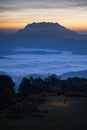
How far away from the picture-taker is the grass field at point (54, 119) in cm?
1931

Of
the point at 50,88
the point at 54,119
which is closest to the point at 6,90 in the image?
the point at 50,88

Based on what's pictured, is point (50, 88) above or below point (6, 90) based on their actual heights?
above

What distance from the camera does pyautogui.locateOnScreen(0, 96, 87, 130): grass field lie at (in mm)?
19312

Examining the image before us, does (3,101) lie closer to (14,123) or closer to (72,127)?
(14,123)

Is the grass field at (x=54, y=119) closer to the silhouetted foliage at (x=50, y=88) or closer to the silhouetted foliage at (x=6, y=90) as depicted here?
the silhouetted foliage at (x=6, y=90)

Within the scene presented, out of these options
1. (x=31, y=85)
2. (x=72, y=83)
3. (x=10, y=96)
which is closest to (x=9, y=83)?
(x=31, y=85)

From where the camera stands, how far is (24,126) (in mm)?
19469

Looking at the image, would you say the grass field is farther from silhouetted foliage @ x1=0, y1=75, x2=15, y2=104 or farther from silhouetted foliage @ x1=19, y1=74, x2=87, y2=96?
silhouetted foliage @ x1=19, y1=74, x2=87, y2=96

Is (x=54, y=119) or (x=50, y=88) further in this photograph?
(x=50, y=88)

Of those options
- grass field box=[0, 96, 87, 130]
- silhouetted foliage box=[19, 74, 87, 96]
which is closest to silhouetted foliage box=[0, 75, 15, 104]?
silhouetted foliage box=[19, 74, 87, 96]

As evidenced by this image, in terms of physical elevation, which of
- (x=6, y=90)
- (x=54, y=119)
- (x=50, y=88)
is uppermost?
(x=50, y=88)

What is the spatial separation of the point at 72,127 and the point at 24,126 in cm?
272

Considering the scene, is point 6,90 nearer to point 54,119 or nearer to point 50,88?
point 50,88

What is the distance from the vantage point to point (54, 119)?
70.1ft
